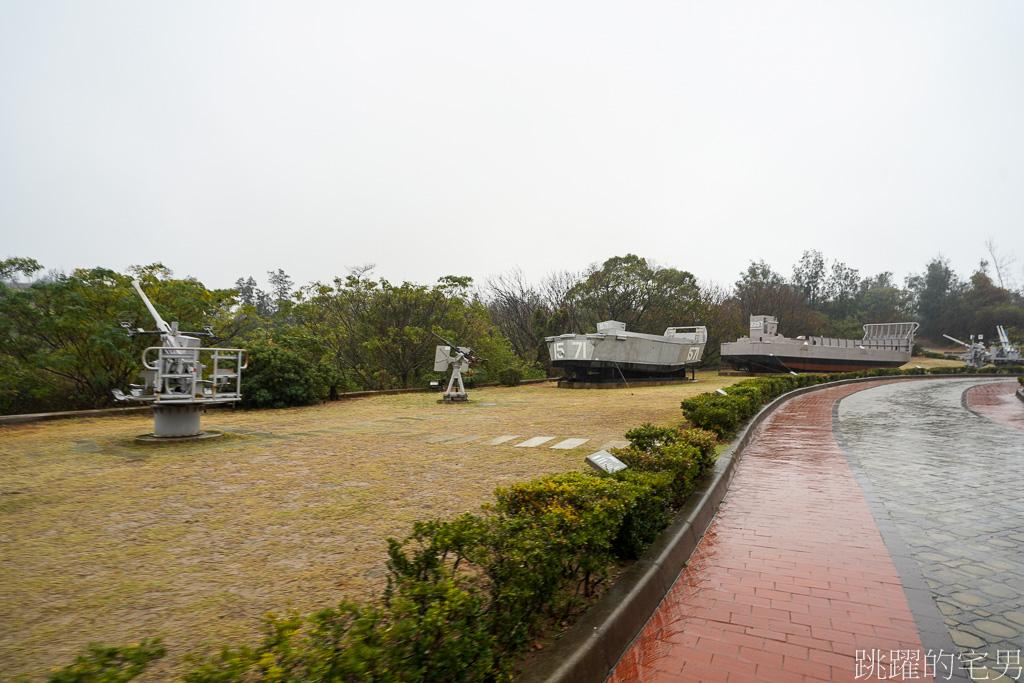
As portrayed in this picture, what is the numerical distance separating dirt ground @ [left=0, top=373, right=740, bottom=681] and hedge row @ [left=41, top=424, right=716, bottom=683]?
0.32 metres

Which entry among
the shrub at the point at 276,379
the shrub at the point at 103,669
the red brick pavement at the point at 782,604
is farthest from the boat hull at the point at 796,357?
A: the shrub at the point at 103,669

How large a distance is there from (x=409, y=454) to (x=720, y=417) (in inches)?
201

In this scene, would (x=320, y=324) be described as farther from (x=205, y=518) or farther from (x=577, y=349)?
(x=205, y=518)

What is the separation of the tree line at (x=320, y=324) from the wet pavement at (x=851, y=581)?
10173 mm

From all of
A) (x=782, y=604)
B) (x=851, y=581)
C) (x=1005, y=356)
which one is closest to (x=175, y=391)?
(x=782, y=604)

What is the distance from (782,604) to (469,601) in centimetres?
237

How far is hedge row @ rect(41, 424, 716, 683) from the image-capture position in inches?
66.9

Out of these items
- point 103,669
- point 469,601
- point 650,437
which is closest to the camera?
point 103,669

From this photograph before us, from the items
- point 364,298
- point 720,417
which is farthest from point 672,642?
point 364,298

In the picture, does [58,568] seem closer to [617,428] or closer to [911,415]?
[617,428]

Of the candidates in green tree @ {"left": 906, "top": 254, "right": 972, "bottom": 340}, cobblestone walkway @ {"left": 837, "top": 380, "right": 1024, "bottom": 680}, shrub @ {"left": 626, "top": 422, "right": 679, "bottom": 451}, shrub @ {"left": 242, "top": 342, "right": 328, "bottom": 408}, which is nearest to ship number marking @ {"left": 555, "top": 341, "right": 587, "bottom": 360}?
cobblestone walkway @ {"left": 837, "top": 380, "right": 1024, "bottom": 680}

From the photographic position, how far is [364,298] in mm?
19719

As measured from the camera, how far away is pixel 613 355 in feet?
70.6

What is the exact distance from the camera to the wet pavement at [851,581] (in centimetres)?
274
